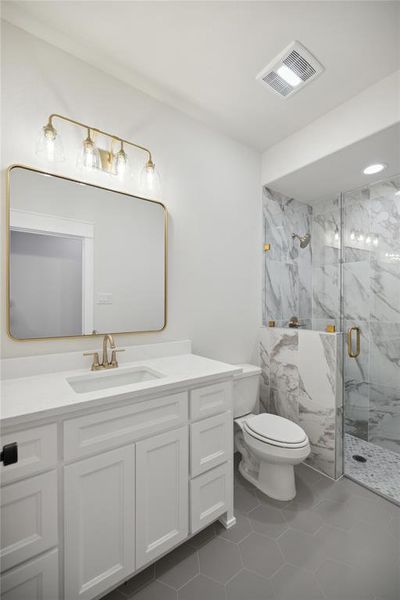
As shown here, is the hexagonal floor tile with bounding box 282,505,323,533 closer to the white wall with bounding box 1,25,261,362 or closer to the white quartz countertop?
the white quartz countertop

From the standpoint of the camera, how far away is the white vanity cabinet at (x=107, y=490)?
0.89 metres

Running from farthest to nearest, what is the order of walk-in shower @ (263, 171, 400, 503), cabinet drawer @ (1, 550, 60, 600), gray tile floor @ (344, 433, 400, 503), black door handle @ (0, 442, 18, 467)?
walk-in shower @ (263, 171, 400, 503), gray tile floor @ (344, 433, 400, 503), cabinet drawer @ (1, 550, 60, 600), black door handle @ (0, 442, 18, 467)

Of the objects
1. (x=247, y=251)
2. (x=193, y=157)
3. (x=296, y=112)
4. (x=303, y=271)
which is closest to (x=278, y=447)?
(x=247, y=251)

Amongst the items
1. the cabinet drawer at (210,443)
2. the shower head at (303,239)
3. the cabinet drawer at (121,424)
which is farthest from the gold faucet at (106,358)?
the shower head at (303,239)

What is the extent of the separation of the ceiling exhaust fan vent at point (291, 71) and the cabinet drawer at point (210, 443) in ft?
6.81

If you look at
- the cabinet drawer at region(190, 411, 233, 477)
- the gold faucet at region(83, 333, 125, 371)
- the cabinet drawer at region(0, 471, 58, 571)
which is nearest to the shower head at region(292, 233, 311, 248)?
the cabinet drawer at region(190, 411, 233, 477)

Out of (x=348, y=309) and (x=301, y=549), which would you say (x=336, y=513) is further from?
(x=348, y=309)

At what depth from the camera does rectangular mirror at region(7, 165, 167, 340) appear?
4.42 ft

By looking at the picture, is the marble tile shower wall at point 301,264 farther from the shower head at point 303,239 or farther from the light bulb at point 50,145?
the light bulb at point 50,145

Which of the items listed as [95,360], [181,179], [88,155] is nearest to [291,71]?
[181,179]

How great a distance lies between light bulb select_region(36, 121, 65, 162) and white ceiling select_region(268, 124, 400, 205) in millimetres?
1801

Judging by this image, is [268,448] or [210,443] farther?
[268,448]

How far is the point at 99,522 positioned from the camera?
1039 mm

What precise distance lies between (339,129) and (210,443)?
2295mm
